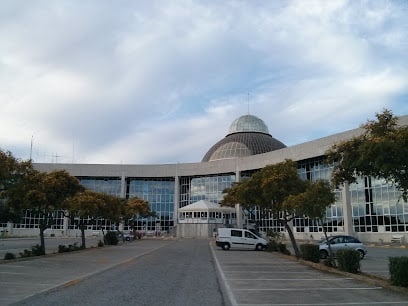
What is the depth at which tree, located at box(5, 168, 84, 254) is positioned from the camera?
26203 millimetres

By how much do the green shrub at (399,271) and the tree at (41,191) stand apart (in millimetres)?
19169

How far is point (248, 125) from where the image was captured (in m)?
103

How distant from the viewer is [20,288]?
1303 centimetres

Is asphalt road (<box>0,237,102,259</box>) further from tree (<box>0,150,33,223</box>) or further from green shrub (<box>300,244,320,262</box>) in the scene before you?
green shrub (<box>300,244,320,262</box>)

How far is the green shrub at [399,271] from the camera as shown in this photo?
42.8ft

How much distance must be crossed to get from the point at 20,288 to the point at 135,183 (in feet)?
270

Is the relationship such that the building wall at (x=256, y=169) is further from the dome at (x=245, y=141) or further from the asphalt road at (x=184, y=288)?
the asphalt road at (x=184, y=288)

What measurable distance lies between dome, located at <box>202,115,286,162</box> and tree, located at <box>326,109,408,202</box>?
76394 mm

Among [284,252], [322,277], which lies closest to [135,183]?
[284,252]

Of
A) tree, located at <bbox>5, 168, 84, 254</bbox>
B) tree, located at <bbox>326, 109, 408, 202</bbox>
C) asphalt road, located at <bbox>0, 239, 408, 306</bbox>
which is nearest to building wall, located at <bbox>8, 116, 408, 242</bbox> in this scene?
tree, located at <bbox>5, 168, 84, 254</bbox>

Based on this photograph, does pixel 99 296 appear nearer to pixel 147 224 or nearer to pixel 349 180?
pixel 349 180

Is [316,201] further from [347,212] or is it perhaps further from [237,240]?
[347,212]

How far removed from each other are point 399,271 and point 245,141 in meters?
82.9

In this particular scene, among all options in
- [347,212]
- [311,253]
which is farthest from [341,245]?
[347,212]
